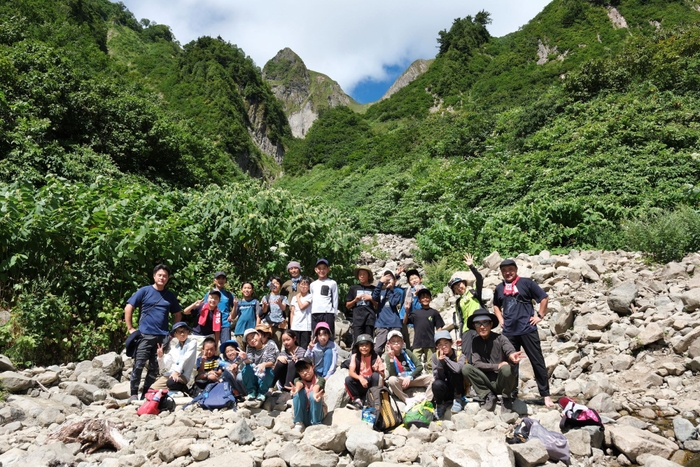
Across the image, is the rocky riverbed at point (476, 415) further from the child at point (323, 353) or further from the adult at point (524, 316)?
the adult at point (524, 316)

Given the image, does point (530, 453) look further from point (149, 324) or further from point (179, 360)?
point (149, 324)

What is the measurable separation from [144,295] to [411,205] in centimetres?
1332

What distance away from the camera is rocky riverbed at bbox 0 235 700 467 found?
3.50 m

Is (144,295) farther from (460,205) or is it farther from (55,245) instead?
(460,205)

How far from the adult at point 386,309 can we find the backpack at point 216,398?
1.97 metres

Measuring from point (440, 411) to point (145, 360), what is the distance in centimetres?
333

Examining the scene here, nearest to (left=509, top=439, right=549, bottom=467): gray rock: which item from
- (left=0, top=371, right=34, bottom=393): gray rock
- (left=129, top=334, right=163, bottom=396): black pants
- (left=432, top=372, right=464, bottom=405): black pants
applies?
(left=432, top=372, right=464, bottom=405): black pants

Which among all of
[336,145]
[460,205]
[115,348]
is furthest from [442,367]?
[336,145]

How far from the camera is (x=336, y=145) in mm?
39031

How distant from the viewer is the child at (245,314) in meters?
5.91

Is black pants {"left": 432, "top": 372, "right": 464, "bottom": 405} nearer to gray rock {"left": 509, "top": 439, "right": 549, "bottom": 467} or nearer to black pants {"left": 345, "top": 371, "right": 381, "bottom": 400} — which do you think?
black pants {"left": 345, "top": 371, "right": 381, "bottom": 400}

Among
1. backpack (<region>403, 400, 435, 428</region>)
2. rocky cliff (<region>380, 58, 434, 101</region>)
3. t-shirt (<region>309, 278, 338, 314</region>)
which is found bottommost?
backpack (<region>403, 400, 435, 428</region>)

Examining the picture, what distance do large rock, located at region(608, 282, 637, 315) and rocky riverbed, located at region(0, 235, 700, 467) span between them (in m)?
0.02

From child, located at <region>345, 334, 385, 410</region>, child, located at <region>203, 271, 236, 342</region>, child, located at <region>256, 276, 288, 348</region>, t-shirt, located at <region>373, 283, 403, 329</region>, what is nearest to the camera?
child, located at <region>345, 334, 385, 410</region>
